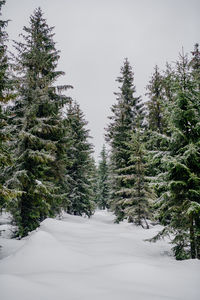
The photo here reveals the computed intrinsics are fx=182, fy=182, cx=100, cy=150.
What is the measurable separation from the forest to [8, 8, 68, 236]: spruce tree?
58 millimetres

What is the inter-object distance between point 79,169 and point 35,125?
10.8 m

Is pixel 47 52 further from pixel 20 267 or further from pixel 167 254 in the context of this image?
pixel 167 254

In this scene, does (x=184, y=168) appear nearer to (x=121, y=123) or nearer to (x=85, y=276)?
(x=85, y=276)

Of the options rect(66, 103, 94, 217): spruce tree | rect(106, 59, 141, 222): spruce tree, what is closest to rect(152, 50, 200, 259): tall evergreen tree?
rect(106, 59, 141, 222): spruce tree

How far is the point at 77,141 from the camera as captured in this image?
21.6 meters

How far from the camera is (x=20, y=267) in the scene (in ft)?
17.0

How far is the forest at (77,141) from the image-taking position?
7.00 meters

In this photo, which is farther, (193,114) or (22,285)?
(193,114)

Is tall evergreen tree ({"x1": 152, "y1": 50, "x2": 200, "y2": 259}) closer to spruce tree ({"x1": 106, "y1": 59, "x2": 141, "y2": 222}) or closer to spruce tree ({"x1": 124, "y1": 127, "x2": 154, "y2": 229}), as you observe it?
spruce tree ({"x1": 124, "y1": 127, "x2": 154, "y2": 229})

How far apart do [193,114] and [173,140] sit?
1246 mm

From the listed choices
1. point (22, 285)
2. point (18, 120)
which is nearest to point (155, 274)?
point (22, 285)

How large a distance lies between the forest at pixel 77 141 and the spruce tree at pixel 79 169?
12 centimetres

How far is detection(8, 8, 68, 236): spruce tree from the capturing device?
10234mm

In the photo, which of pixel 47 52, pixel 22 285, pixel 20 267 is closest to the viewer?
pixel 22 285
